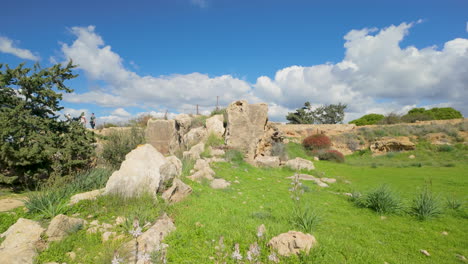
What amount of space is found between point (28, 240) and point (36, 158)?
18.2 ft

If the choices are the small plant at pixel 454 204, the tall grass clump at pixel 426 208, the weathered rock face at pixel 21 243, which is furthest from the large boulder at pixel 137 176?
the small plant at pixel 454 204

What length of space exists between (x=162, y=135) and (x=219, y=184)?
8.36 metres

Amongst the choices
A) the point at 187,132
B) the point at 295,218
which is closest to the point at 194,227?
the point at 295,218

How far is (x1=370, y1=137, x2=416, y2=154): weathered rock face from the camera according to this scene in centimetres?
2045

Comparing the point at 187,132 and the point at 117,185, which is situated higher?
the point at 187,132

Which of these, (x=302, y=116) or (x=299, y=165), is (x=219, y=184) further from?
(x=302, y=116)

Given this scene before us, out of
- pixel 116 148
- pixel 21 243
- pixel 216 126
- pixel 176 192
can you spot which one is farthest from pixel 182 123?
pixel 21 243

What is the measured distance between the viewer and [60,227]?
399 cm

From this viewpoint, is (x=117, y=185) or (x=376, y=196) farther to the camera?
(x=376, y=196)

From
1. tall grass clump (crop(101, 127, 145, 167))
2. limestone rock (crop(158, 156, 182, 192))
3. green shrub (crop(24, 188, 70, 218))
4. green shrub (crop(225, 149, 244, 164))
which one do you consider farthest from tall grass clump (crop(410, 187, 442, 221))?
tall grass clump (crop(101, 127, 145, 167))

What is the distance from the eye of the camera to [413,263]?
12.2 ft

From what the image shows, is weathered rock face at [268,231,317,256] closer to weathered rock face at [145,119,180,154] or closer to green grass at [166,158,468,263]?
green grass at [166,158,468,263]

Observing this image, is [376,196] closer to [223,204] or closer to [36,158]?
[223,204]

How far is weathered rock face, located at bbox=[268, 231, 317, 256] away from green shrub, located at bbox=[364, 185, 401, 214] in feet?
13.5
